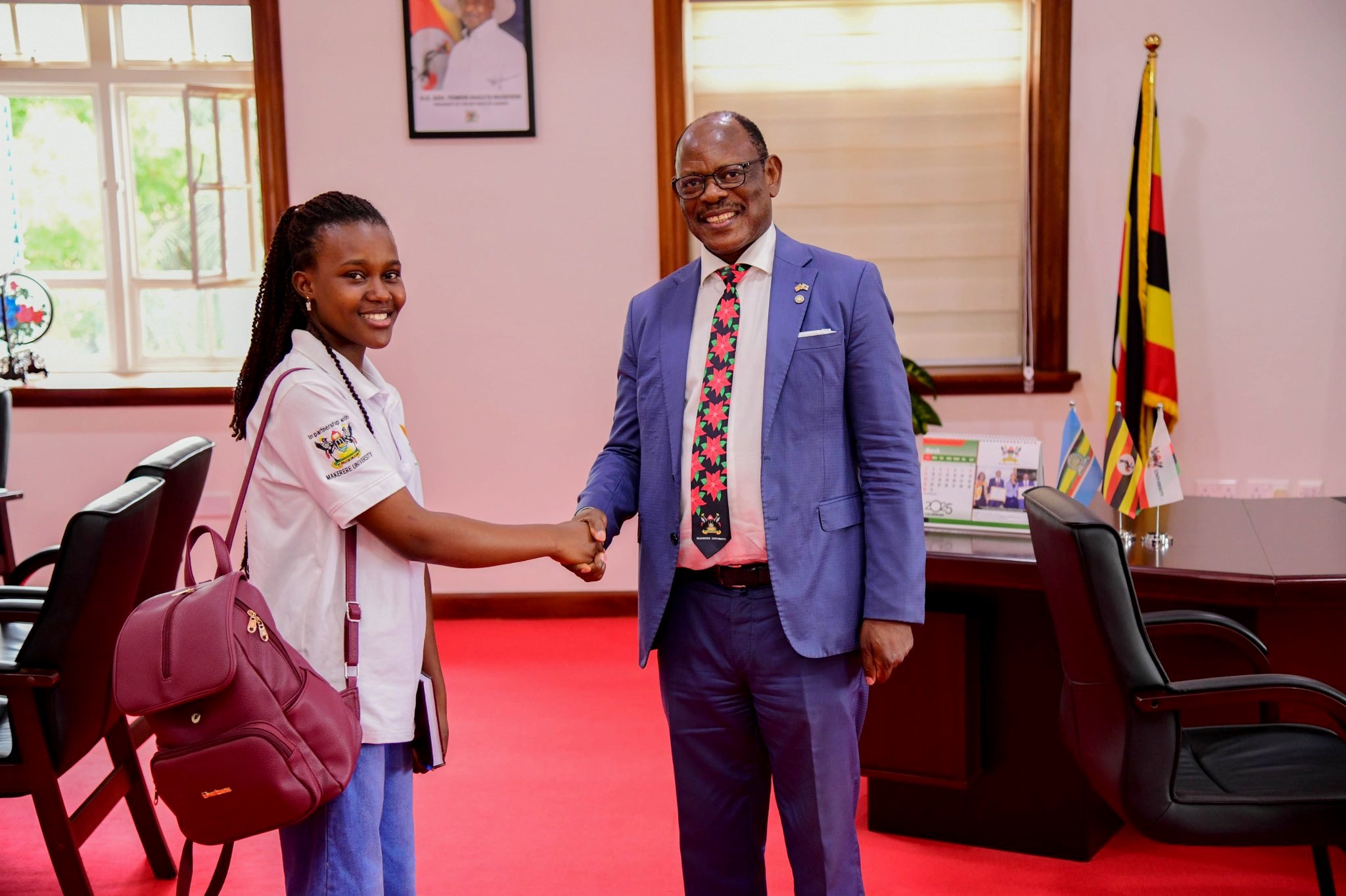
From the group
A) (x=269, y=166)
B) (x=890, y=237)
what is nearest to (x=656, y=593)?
(x=890, y=237)

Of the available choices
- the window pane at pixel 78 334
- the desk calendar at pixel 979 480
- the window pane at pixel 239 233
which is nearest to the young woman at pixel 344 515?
the desk calendar at pixel 979 480

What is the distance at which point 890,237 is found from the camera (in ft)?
15.5

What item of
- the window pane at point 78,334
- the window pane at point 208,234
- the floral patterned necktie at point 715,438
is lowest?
the floral patterned necktie at point 715,438

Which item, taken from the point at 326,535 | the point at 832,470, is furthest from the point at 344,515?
the point at 832,470

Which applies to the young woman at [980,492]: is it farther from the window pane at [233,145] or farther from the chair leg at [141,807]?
the window pane at [233,145]

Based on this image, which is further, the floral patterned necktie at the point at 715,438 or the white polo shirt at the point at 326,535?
the floral patterned necktie at the point at 715,438

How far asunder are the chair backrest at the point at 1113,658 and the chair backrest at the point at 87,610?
1.68 meters

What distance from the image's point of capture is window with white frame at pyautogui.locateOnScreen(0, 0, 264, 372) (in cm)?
495

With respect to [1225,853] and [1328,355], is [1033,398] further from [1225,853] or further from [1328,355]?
[1225,853]

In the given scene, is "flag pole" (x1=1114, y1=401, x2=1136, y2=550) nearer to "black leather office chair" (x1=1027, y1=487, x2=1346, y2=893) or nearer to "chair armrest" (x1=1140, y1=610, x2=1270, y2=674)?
"chair armrest" (x1=1140, y1=610, x2=1270, y2=674)

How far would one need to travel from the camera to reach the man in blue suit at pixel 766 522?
1.83 meters

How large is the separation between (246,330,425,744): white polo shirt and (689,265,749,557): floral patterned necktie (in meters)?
0.49

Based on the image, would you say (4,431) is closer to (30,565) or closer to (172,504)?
(30,565)

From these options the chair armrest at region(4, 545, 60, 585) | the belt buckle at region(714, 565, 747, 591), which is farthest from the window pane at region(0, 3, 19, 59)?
the belt buckle at region(714, 565, 747, 591)
